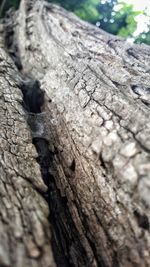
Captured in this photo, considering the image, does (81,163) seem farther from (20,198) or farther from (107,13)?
(107,13)

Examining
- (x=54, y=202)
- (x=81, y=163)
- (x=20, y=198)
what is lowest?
(x=54, y=202)

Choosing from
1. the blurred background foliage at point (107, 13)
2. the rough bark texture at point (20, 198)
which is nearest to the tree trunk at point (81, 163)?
the rough bark texture at point (20, 198)

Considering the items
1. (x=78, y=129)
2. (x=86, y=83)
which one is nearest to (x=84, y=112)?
(x=78, y=129)

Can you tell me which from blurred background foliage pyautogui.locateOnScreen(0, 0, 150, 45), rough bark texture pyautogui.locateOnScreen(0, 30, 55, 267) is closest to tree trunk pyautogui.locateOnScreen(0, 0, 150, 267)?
rough bark texture pyautogui.locateOnScreen(0, 30, 55, 267)

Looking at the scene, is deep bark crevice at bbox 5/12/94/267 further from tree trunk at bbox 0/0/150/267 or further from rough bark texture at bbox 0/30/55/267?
rough bark texture at bbox 0/30/55/267

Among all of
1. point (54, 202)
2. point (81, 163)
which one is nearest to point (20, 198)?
point (54, 202)

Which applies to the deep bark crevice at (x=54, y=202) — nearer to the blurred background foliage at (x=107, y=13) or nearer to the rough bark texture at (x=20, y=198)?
the rough bark texture at (x=20, y=198)

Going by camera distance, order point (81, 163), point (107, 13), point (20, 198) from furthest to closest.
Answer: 1. point (107, 13)
2. point (81, 163)
3. point (20, 198)

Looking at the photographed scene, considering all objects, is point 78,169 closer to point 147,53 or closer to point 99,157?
point 99,157
